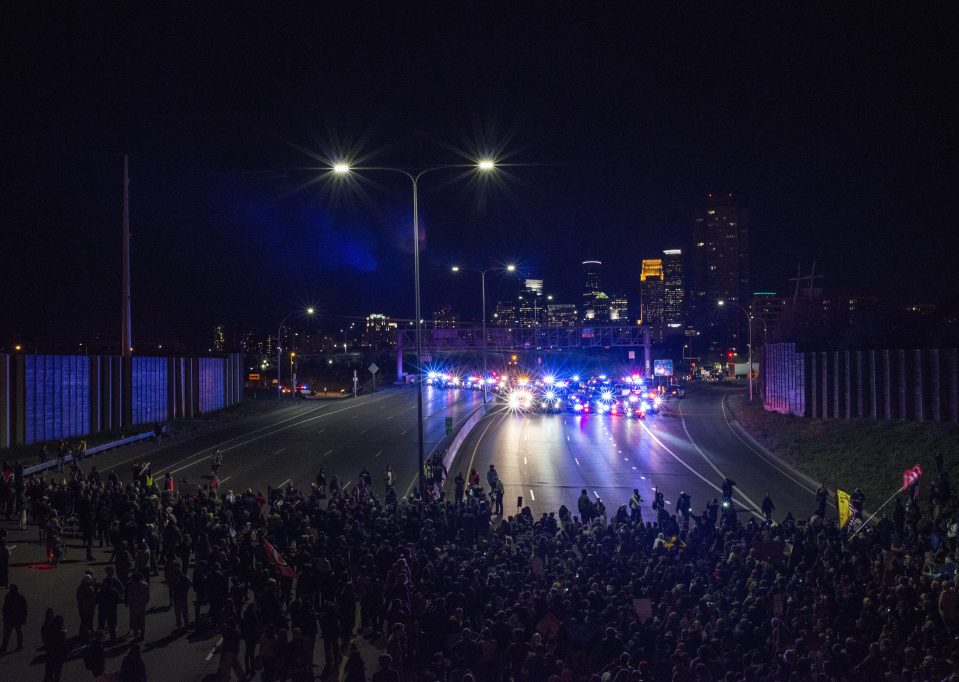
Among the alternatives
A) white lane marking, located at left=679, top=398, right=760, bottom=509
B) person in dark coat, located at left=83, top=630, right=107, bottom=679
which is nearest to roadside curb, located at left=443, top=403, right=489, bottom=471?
white lane marking, located at left=679, top=398, right=760, bottom=509

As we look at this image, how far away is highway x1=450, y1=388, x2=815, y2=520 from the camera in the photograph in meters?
30.6

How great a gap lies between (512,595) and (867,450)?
29.1 m

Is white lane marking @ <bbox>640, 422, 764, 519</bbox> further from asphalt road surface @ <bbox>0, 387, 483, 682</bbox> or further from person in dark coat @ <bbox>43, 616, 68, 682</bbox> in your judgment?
person in dark coat @ <bbox>43, 616, 68, 682</bbox>

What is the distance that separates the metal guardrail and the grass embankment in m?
32.2

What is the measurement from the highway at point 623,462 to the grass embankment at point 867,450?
4.74 feet

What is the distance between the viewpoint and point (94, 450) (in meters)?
37.8

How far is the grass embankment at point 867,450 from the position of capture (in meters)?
31.5

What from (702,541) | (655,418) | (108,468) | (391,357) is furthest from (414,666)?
(391,357)

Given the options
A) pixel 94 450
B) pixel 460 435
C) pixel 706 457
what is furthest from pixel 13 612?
pixel 706 457

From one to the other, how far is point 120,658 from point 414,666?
4946 millimetres

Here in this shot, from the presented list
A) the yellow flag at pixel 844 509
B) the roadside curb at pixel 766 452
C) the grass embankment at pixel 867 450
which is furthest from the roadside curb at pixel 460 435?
the yellow flag at pixel 844 509

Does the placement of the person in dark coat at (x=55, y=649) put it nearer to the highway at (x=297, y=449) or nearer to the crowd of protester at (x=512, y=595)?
the crowd of protester at (x=512, y=595)

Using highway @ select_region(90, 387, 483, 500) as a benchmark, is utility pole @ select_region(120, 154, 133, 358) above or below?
above

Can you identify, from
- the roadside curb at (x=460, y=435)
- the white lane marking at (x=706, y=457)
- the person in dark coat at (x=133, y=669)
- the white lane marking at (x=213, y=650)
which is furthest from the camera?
the roadside curb at (x=460, y=435)
